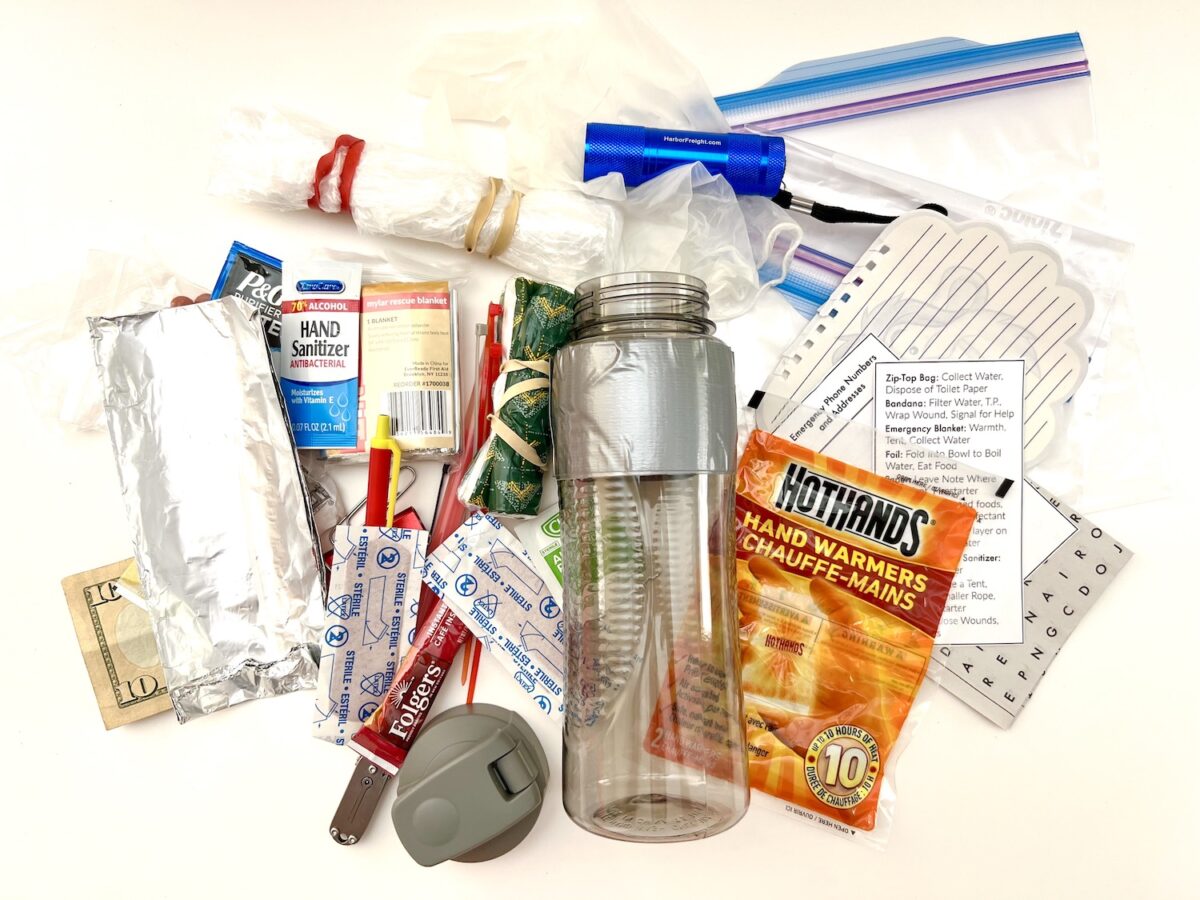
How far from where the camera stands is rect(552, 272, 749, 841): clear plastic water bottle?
65 cm

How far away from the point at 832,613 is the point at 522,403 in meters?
0.35

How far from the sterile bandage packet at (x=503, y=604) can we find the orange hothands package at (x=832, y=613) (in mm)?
180

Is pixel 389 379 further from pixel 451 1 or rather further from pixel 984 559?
pixel 984 559

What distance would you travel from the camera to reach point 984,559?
0.74 m

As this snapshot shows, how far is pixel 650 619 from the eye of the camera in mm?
654

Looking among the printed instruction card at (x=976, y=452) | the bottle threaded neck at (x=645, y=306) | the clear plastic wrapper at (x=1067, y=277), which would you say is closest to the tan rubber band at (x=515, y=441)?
the bottle threaded neck at (x=645, y=306)

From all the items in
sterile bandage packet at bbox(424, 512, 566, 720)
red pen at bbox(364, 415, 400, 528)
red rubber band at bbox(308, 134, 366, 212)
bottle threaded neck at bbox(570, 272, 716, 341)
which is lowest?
sterile bandage packet at bbox(424, 512, 566, 720)

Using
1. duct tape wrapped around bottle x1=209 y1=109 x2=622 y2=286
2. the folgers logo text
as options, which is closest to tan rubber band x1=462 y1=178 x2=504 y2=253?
duct tape wrapped around bottle x1=209 y1=109 x2=622 y2=286

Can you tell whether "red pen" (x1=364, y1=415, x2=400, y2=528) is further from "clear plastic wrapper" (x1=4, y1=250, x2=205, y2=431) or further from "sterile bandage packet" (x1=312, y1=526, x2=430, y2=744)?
"clear plastic wrapper" (x1=4, y1=250, x2=205, y2=431)

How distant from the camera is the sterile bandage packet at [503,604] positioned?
0.71 m

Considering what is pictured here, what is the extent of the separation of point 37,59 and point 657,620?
81 centimetres

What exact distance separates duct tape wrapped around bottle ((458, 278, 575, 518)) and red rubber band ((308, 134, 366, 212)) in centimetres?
18

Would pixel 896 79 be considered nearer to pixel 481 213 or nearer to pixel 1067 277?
pixel 1067 277

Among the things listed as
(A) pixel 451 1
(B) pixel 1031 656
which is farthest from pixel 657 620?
(A) pixel 451 1
